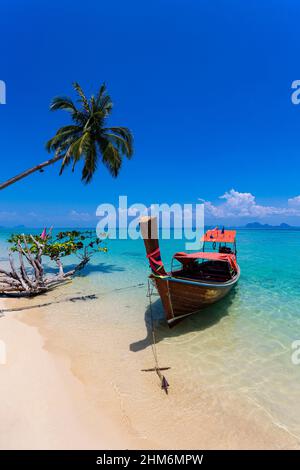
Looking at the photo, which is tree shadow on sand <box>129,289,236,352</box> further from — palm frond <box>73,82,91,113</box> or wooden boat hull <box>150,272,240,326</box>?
palm frond <box>73,82,91,113</box>

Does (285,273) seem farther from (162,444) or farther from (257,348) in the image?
(162,444)

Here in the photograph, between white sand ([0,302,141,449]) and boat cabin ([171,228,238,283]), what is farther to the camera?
boat cabin ([171,228,238,283])

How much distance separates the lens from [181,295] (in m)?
7.42

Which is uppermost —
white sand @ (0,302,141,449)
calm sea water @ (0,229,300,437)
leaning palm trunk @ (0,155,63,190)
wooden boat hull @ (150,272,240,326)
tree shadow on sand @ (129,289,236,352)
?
leaning palm trunk @ (0,155,63,190)

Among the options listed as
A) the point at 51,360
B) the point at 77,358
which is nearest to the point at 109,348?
the point at 77,358

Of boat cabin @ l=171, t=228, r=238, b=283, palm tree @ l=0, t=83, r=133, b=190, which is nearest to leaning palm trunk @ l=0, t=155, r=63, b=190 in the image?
palm tree @ l=0, t=83, r=133, b=190

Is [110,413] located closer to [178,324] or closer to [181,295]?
[181,295]

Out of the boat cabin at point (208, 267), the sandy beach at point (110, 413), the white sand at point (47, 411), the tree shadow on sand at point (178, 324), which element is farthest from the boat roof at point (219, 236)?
the white sand at point (47, 411)

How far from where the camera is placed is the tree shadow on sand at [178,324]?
720 cm

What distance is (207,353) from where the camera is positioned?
6586 millimetres

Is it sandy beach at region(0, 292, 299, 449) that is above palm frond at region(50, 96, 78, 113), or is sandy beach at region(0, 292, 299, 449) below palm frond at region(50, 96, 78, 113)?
below

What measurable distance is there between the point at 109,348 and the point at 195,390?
2.71 metres

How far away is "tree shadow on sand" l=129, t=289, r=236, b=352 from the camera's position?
7.20 meters

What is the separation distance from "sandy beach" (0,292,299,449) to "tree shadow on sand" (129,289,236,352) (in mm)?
1157
